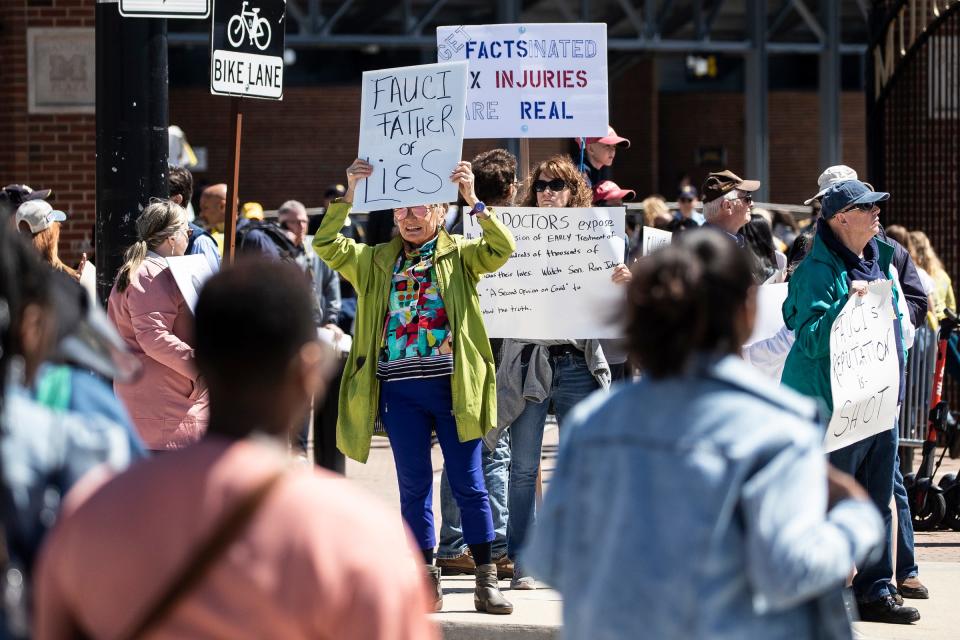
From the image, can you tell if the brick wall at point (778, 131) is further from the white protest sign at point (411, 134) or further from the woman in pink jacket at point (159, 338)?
the woman in pink jacket at point (159, 338)

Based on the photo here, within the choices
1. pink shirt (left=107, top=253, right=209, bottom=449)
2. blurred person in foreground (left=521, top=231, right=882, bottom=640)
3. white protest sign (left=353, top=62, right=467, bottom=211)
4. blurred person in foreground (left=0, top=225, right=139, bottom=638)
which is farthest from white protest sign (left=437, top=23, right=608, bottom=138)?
blurred person in foreground (left=0, top=225, right=139, bottom=638)

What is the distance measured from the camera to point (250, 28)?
731cm

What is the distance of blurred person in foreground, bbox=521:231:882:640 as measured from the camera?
281cm

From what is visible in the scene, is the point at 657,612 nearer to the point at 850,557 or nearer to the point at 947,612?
the point at 850,557

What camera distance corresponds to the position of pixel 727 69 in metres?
35.6

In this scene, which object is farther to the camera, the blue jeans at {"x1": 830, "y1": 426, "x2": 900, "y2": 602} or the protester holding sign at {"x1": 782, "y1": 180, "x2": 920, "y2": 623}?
the blue jeans at {"x1": 830, "y1": 426, "x2": 900, "y2": 602}

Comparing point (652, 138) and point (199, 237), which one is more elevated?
point (652, 138)

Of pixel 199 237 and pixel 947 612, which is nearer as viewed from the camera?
pixel 947 612

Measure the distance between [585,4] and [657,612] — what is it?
2291 centimetres

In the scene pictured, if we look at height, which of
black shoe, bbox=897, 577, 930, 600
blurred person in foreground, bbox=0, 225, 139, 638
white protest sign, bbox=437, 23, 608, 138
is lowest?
black shoe, bbox=897, 577, 930, 600

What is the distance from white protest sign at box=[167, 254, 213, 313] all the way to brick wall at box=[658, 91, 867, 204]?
29.1m

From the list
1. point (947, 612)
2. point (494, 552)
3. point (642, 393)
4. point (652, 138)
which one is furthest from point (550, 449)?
point (652, 138)

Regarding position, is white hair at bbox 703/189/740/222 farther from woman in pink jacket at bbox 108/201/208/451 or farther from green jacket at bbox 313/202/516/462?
woman in pink jacket at bbox 108/201/208/451

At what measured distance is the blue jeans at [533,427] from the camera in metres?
7.10
